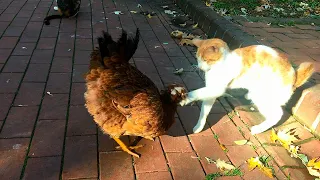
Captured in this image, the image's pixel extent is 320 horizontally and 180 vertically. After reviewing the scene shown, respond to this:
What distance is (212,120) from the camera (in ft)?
11.8

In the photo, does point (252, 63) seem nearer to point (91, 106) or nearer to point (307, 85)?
point (307, 85)

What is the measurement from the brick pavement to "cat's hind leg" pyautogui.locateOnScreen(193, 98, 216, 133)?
0.26ft

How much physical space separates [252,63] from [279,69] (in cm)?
28

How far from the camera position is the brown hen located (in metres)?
2.58

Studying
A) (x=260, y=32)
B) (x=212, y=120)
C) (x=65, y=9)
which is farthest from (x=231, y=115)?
(x=65, y=9)

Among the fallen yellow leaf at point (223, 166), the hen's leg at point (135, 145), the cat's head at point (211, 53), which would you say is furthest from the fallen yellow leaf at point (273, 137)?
the hen's leg at point (135, 145)

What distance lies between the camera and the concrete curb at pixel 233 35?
11.5 ft

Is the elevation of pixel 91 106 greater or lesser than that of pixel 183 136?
greater

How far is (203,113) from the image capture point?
327 centimetres

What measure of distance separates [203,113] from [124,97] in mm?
1085

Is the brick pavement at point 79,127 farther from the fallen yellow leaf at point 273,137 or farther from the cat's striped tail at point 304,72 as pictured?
the cat's striped tail at point 304,72

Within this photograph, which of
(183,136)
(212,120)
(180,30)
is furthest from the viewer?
(180,30)

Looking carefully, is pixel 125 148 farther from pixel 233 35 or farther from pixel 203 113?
pixel 233 35

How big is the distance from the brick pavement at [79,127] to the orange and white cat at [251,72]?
46 cm
